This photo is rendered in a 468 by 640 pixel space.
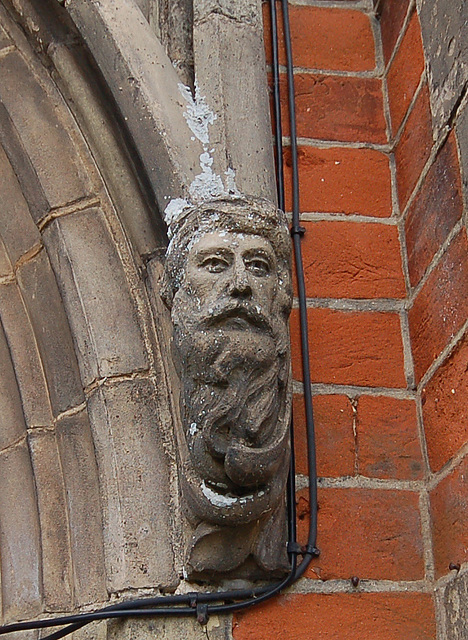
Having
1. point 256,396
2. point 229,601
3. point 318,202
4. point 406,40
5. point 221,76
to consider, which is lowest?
point 229,601

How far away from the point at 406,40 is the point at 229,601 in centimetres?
109

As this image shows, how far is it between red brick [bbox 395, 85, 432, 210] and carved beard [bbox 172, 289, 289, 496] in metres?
0.52

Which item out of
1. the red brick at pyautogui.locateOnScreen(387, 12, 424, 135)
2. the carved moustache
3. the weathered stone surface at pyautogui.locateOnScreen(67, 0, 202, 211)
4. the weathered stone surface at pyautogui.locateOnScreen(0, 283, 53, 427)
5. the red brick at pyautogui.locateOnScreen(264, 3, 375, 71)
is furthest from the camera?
the red brick at pyautogui.locateOnScreen(264, 3, 375, 71)

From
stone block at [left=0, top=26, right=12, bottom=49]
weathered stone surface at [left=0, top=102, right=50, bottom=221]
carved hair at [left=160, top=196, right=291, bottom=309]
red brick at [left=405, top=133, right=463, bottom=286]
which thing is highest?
stone block at [left=0, top=26, right=12, bottom=49]

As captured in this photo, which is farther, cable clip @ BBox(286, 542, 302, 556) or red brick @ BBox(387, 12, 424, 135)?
red brick @ BBox(387, 12, 424, 135)

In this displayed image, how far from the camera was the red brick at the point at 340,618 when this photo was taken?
1435mm

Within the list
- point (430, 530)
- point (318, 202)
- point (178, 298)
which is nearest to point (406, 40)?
point (318, 202)

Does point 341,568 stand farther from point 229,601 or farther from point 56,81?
point 56,81

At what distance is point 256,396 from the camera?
139 centimetres

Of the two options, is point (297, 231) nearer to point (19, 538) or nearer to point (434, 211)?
point (434, 211)

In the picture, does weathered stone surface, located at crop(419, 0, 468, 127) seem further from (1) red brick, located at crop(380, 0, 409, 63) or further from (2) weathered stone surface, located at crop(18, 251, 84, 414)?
(2) weathered stone surface, located at crop(18, 251, 84, 414)

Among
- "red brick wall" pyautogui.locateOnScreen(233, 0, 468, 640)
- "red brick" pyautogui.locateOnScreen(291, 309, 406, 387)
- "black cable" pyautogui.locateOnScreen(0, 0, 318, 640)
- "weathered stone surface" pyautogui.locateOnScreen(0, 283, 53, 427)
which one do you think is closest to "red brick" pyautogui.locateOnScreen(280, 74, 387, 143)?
"red brick wall" pyautogui.locateOnScreen(233, 0, 468, 640)

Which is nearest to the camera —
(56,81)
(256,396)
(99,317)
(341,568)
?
(256,396)

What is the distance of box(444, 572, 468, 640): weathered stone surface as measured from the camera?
1.38 meters
